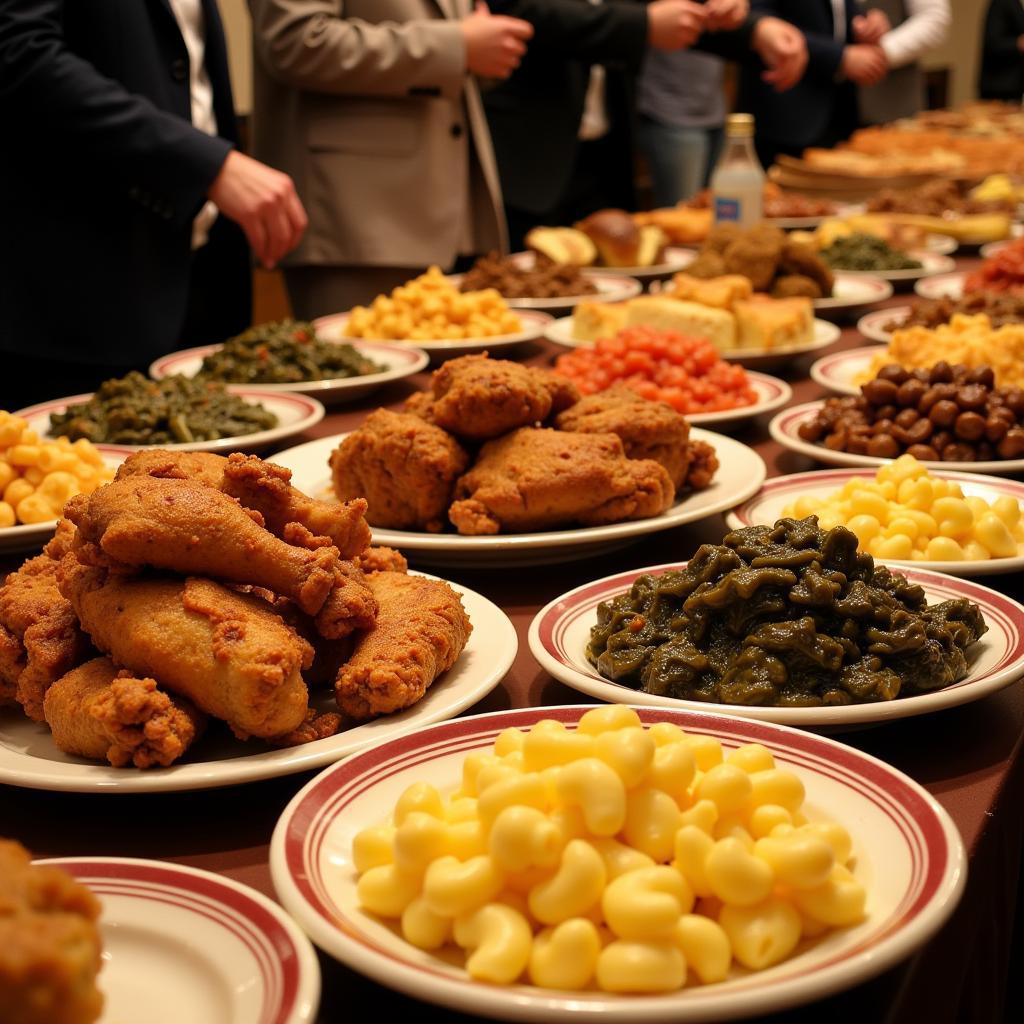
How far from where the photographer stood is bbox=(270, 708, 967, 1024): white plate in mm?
1058

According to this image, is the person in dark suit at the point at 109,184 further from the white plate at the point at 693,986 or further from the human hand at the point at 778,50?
the human hand at the point at 778,50

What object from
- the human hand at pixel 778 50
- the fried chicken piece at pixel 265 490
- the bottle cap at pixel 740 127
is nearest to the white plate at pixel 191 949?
the fried chicken piece at pixel 265 490

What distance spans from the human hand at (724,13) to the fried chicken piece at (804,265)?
9.89 ft

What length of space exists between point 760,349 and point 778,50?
4.53 metres

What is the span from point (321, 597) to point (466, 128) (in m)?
4.53

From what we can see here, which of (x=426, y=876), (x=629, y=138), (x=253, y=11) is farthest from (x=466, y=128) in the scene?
(x=426, y=876)

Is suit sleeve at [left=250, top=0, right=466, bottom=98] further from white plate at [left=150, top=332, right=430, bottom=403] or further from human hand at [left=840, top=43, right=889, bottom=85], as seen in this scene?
human hand at [left=840, top=43, right=889, bottom=85]

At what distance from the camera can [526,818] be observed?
116 centimetres

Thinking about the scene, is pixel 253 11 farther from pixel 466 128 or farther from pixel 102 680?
pixel 102 680

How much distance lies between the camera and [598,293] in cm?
484

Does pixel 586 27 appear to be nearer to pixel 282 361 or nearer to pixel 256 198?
pixel 256 198

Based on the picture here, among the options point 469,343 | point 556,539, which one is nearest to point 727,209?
point 469,343

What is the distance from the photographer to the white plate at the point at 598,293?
456cm

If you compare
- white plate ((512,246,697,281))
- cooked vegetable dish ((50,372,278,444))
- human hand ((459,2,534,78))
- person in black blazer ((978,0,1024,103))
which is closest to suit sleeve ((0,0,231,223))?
cooked vegetable dish ((50,372,278,444))
